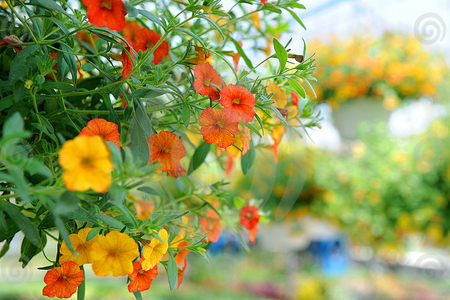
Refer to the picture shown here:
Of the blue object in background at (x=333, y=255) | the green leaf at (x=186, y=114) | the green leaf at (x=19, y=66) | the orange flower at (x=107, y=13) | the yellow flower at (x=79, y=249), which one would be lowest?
the blue object in background at (x=333, y=255)

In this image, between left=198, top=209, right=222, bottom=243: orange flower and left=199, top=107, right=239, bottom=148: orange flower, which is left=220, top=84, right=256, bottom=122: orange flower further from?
left=198, top=209, right=222, bottom=243: orange flower

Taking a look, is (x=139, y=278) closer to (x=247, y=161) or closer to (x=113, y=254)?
(x=113, y=254)

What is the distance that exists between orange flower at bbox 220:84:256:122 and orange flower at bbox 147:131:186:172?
62mm

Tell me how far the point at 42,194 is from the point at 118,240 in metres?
0.07

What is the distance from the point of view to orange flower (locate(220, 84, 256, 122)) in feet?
0.80

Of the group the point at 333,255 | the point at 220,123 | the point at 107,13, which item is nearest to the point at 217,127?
the point at 220,123

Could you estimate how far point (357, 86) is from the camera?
4.25 feet

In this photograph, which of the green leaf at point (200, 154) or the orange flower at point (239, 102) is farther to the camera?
the green leaf at point (200, 154)

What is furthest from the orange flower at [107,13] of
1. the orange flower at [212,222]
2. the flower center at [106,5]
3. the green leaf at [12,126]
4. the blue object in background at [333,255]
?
the blue object in background at [333,255]

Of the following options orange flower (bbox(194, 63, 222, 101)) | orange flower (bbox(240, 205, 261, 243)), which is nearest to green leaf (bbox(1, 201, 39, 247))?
orange flower (bbox(194, 63, 222, 101))

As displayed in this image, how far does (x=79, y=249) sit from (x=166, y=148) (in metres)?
0.10

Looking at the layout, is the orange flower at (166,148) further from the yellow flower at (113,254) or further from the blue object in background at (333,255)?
the blue object in background at (333,255)

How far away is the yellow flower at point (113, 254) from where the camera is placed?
24cm

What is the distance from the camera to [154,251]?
271mm
